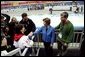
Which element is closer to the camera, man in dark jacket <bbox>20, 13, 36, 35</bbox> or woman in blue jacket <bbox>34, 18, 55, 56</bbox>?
woman in blue jacket <bbox>34, 18, 55, 56</bbox>

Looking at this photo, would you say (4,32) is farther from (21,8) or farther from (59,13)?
(59,13)

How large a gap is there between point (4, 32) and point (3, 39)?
0.37 meters

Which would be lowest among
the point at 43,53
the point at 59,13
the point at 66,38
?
the point at 43,53

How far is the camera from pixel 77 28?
459 cm

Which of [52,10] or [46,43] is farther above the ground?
[52,10]

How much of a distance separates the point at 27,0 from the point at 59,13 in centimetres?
71

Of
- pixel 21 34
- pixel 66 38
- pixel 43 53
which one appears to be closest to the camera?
pixel 21 34

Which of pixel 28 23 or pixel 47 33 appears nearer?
pixel 47 33

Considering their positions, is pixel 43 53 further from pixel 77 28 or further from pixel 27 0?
pixel 27 0

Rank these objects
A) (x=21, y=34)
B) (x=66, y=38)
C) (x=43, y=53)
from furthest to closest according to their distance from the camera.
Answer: (x=43, y=53) < (x=66, y=38) < (x=21, y=34)

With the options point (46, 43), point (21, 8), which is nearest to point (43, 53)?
point (46, 43)

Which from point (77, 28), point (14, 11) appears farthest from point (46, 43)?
point (14, 11)

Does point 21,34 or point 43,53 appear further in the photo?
point 43,53

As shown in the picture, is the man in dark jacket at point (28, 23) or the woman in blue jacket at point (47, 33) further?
the man in dark jacket at point (28, 23)
